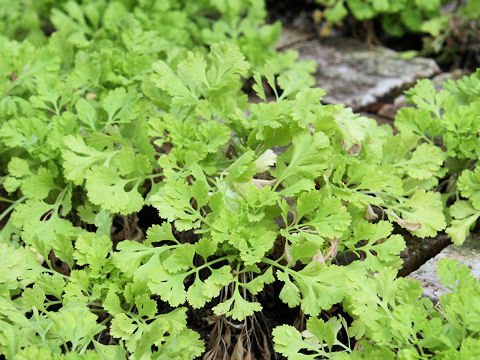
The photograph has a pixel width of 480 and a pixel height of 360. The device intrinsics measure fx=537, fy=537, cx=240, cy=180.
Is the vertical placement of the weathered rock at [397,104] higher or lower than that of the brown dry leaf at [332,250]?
lower

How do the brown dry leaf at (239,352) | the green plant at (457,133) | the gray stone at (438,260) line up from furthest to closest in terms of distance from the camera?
the green plant at (457,133) → the gray stone at (438,260) → the brown dry leaf at (239,352)

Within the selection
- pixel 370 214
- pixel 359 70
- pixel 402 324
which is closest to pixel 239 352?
pixel 402 324

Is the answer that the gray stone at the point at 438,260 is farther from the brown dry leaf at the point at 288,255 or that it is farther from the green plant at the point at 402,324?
the brown dry leaf at the point at 288,255

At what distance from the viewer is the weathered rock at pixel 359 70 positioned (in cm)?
295

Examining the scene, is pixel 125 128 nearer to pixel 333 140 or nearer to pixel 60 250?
pixel 60 250

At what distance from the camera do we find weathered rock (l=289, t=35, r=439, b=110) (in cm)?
295

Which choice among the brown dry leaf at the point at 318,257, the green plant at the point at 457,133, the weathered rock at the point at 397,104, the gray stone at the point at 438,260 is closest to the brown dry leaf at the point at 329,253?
the brown dry leaf at the point at 318,257

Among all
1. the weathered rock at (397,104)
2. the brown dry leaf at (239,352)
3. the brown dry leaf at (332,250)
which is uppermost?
the brown dry leaf at (332,250)

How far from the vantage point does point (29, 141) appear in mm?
1978

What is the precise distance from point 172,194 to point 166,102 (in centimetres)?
51

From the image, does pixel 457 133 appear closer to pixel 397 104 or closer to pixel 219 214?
pixel 397 104

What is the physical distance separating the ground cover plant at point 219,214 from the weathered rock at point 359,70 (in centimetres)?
75

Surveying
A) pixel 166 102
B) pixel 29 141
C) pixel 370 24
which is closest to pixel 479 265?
pixel 166 102

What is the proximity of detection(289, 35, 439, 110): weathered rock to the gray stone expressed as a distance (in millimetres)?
1098
